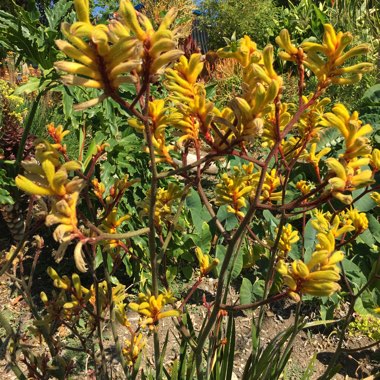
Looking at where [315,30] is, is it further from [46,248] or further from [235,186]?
[235,186]

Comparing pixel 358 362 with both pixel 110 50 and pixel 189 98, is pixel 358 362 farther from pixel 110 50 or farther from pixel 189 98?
pixel 110 50

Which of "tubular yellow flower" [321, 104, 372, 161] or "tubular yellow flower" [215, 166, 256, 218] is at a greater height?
"tubular yellow flower" [321, 104, 372, 161]

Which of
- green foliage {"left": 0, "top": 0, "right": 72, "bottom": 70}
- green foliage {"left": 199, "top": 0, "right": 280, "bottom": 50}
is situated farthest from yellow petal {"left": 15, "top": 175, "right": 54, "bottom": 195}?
green foliage {"left": 199, "top": 0, "right": 280, "bottom": 50}

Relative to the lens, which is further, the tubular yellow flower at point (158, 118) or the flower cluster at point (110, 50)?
Answer: the tubular yellow flower at point (158, 118)

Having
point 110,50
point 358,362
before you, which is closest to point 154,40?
point 110,50

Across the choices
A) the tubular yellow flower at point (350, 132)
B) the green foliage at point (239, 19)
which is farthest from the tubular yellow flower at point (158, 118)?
the green foliage at point (239, 19)

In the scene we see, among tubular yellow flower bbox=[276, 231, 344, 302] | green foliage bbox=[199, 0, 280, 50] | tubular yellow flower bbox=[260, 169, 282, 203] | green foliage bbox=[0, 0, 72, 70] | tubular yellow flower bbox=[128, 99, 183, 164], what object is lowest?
tubular yellow flower bbox=[276, 231, 344, 302]

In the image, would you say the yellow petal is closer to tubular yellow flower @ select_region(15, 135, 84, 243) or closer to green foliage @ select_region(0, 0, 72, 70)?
tubular yellow flower @ select_region(15, 135, 84, 243)

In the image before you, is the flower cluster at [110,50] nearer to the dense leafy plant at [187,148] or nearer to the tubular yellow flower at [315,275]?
the dense leafy plant at [187,148]

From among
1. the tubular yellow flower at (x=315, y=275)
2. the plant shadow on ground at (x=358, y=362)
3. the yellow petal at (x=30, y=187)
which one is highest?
the yellow petal at (x=30, y=187)

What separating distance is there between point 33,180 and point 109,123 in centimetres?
129

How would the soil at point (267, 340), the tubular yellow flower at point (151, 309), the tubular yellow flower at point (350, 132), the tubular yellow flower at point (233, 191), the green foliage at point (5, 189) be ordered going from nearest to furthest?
the tubular yellow flower at point (350, 132) < the tubular yellow flower at point (151, 309) < the tubular yellow flower at point (233, 191) < the soil at point (267, 340) < the green foliage at point (5, 189)

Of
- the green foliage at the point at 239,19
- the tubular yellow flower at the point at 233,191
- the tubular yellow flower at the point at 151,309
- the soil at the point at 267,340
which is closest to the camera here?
the tubular yellow flower at the point at 151,309

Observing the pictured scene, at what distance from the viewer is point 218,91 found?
543 centimetres
